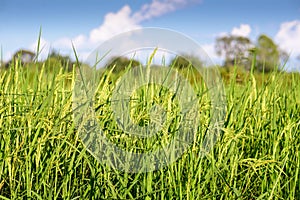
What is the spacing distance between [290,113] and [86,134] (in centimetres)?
108

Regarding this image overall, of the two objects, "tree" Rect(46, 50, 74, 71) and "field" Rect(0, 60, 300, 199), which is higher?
"tree" Rect(46, 50, 74, 71)

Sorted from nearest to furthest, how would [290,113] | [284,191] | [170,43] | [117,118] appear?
[117,118] < [284,191] < [170,43] < [290,113]

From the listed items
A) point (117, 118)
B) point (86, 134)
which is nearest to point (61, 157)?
point (86, 134)

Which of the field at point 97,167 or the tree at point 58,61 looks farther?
the tree at point 58,61

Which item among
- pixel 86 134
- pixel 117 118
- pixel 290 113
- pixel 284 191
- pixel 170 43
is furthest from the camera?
pixel 290 113

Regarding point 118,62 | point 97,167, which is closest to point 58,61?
point 118,62

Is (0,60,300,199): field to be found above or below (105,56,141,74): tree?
below

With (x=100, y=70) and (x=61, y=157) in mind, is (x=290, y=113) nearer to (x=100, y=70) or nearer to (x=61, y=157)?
(x=100, y=70)

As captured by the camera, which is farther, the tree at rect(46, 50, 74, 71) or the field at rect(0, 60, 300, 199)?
the tree at rect(46, 50, 74, 71)

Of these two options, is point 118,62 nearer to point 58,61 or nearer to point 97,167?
point 58,61

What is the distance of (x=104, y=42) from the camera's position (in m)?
1.63

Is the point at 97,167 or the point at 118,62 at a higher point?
the point at 118,62

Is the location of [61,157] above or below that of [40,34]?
below

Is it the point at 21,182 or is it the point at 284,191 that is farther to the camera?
the point at 284,191
